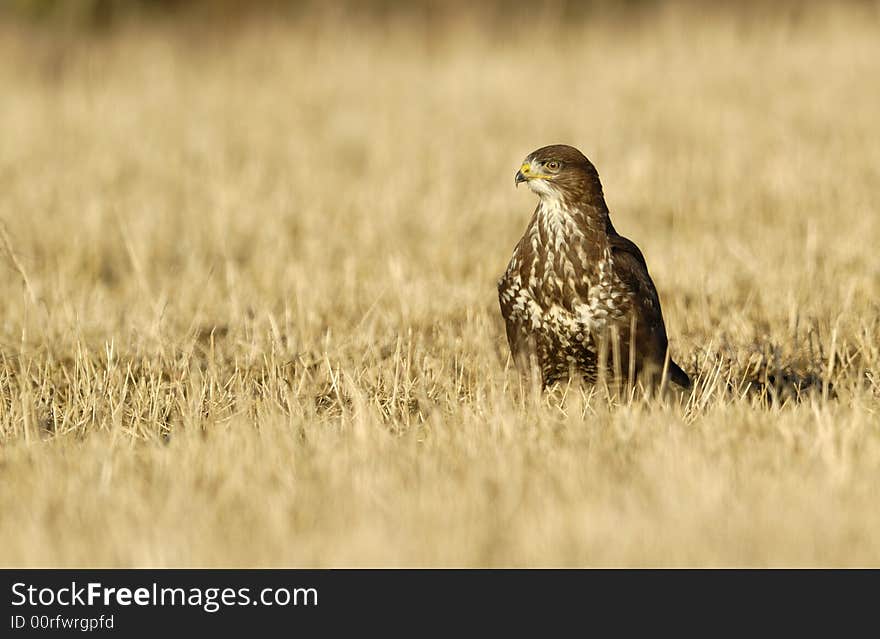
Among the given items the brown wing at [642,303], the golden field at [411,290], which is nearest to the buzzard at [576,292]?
the brown wing at [642,303]

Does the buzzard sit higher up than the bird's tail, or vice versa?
the buzzard

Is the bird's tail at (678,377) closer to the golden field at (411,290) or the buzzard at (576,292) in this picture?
the buzzard at (576,292)

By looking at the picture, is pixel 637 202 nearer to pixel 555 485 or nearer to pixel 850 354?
pixel 850 354

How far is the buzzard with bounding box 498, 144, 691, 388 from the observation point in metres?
5.29

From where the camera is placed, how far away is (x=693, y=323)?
6988mm

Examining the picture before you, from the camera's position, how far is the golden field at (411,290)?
398cm

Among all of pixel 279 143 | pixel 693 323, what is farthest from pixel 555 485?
pixel 279 143

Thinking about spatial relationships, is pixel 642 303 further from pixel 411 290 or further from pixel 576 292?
pixel 411 290

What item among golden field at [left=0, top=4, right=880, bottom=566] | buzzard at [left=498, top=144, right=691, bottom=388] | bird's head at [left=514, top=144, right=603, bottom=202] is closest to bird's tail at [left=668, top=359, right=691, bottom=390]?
buzzard at [left=498, top=144, right=691, bottom=388]

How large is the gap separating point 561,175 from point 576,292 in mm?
545

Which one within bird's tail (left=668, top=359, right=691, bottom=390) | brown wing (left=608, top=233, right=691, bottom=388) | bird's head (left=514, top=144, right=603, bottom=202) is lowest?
bird's tail (left=668, top=359, right=691, bottom=390)

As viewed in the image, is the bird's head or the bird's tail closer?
the bird's head

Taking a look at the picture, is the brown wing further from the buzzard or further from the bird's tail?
the bird's tail

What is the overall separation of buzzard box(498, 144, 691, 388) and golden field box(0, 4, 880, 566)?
0.63ft
